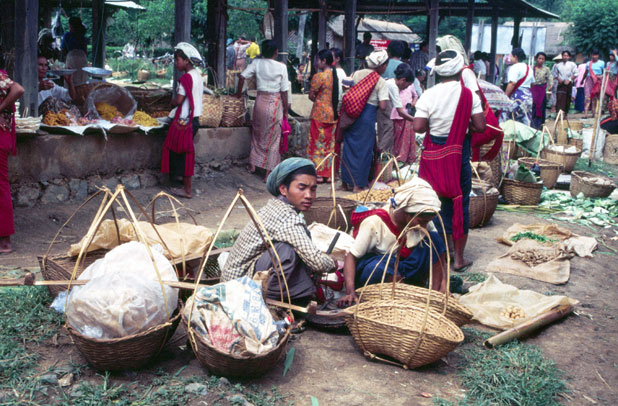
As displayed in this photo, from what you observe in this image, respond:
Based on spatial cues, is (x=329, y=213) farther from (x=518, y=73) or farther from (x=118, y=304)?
(x=518, y=73)

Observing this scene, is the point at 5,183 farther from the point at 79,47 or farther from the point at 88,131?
the point at 79,47

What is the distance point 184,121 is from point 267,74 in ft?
4.86

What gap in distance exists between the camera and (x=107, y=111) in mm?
6973

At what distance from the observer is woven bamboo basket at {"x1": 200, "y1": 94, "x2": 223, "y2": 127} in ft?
24.6

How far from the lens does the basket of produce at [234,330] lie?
9.21 feet

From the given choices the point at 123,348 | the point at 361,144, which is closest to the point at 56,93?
the point at 361,144

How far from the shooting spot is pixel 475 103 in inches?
187

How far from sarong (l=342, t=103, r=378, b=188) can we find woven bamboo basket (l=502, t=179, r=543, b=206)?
67.8 inches

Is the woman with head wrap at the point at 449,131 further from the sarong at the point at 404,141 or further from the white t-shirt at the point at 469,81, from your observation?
the sarong at the point at 404,141

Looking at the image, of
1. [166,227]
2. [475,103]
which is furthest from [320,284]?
[475,103]

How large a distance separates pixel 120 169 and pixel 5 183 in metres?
2.12

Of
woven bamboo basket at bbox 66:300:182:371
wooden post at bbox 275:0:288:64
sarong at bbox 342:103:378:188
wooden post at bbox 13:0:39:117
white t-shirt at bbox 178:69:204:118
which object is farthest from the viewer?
wooden post at bbox 275:0:288:64

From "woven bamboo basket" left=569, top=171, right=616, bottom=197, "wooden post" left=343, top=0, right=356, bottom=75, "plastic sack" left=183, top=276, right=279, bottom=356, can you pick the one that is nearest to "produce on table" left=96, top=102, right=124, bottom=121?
"plastic sack" left=183, top=276, right=279, bottom=356

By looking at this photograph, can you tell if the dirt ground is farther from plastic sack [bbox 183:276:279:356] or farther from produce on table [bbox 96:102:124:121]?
produce on table [bbox 96:102:124:121]
